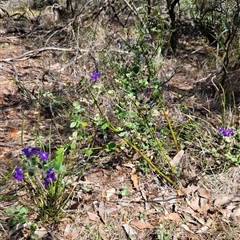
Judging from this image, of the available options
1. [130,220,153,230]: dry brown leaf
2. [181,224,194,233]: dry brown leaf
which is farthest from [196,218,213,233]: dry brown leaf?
[130,220,153,230]: dry brown leaf

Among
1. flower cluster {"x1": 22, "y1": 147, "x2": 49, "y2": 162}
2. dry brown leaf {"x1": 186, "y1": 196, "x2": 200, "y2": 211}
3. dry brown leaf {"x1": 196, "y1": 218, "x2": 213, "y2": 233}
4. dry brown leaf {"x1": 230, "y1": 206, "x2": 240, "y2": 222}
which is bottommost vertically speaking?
dry brown leaf {"x1": 196, "y1": 218, "x2": 213, "y2": 233}

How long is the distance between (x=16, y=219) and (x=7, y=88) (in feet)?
6.77

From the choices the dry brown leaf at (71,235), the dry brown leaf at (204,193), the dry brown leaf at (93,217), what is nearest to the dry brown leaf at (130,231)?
the dry brown leaf at (93,217)

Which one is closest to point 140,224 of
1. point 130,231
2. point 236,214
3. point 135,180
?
point 130,231

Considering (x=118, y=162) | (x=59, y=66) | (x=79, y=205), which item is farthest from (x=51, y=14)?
(x=79, y=205)

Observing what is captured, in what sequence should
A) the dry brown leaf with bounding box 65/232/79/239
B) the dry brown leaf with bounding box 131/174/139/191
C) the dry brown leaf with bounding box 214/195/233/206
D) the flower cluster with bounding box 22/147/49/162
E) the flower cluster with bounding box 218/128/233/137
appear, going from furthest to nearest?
the flower cluster with bounding box 218/128/233/137, the dry brown leaf with bounding box 131/174/139/191, the dry brown leaf with bounding box 214/195/233/206, the dry brown leaf with bounding box 65/232/79/239, the flower cluster with bounding box 22/147/49/162

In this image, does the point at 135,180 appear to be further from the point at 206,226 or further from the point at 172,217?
the point at 206,226

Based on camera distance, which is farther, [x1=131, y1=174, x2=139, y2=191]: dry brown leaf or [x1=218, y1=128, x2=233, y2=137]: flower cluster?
[x1=218, y1=128, x2=233, y2=137]: flower cluster

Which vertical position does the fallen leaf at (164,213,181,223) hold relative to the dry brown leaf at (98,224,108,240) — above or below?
above

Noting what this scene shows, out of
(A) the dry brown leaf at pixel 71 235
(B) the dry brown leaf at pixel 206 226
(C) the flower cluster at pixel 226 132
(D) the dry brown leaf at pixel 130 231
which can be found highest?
(C) the flower cluster at pixel 226 132

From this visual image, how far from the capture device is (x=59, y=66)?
165 inches

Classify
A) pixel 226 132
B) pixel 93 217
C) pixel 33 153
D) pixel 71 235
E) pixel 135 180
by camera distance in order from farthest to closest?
1. pixel 226 132
2. pixel 135 180
3. pixel 93 217
4. pixel 71 235
5. pixel 33 153

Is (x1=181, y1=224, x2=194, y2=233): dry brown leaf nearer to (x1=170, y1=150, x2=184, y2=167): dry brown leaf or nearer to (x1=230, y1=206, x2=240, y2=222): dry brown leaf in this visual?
(x1=230, y1=206, x2=240, y2=222): dry brown leaf

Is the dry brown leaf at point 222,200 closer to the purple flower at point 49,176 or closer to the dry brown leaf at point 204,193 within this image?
the dry brown leaf at point 204,193
